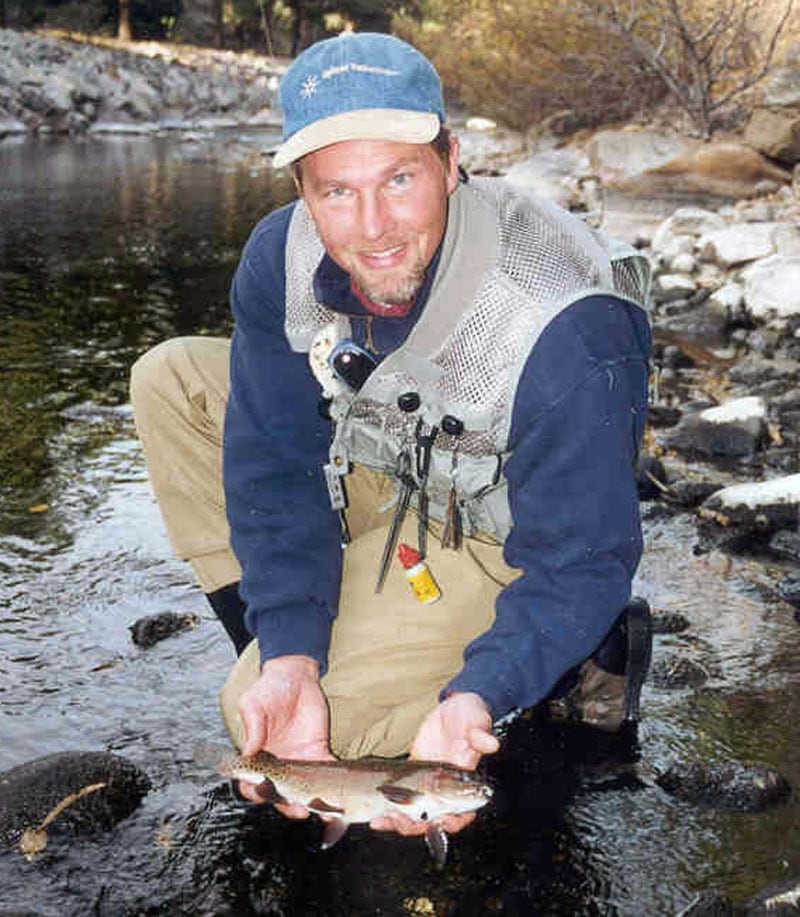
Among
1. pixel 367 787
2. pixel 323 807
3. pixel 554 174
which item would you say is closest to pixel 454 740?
pixel 367 787

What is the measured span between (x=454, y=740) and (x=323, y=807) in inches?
14.9

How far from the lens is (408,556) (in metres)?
3.58

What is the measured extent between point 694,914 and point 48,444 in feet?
16.6

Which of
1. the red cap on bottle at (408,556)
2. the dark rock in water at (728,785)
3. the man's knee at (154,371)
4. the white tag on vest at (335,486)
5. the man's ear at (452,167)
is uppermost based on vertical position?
the man's ear at (452,167)

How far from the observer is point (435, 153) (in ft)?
10.3

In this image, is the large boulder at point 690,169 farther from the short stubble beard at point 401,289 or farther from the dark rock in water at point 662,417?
the short stubble beard at point 401,289

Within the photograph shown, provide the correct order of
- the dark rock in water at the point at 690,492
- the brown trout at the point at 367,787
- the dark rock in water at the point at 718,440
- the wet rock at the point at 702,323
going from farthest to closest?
the wet rock at the point at 702,323 < the dark rock in water at the point at 718,440 < the dark rock in water at the point at 690,492 < the brown trout at the point at 367,787

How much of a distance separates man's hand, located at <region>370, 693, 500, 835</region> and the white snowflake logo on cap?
159cm

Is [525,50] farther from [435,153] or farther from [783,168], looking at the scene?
[435,153]

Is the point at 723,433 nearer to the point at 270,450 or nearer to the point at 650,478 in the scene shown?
the point at 650,478

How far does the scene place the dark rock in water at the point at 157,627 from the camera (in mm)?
4562

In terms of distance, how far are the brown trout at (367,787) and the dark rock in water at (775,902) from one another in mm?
793

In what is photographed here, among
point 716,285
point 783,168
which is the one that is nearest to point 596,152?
point 783,168

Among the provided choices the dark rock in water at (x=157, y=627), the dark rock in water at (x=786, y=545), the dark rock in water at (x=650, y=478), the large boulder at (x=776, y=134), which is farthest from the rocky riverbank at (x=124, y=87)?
the dark rock in water at (x=786, y=545)
